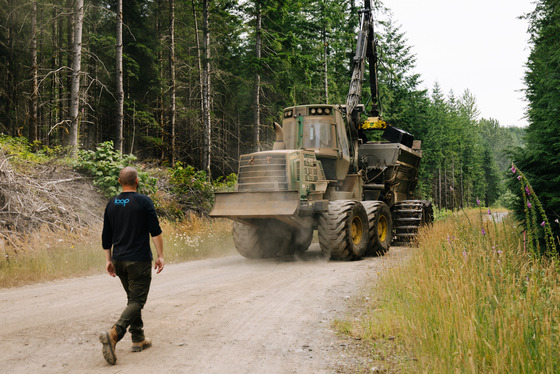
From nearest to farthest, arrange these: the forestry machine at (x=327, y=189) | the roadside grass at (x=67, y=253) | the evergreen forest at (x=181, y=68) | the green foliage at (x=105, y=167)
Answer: the roadside grass at (x=67, y=253)
the forestry machine at (x=327, y=189)
the green foliage at (x=105, y=167)
the evergreen forest at (x=181, y=68)

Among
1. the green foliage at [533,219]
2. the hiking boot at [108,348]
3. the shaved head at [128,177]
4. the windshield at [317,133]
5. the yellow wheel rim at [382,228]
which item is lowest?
the hiking boot at [108,348]

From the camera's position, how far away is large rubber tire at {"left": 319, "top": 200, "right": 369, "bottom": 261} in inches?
426

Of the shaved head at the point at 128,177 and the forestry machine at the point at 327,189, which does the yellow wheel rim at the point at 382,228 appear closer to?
the forestry machine at the point at 327,189

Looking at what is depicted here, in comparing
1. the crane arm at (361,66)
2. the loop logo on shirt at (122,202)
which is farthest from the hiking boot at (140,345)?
the crane arm at (361,66)

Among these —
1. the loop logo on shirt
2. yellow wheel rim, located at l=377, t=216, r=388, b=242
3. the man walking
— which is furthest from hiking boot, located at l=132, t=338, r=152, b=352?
yellow wheel rim, located at l=377, t=216, r=388, b=242

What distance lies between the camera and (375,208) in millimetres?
12375

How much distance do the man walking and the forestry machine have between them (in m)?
5.39

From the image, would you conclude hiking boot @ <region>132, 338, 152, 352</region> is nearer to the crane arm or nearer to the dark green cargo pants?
the dark green cargo pants

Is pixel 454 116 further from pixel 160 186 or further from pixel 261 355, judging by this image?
pixel 261 355

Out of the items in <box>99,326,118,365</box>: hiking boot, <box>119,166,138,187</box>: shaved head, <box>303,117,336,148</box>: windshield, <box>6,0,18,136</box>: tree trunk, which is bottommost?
<box>99,326,118,365</box>: hiking boot

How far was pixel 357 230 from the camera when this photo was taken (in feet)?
38.9

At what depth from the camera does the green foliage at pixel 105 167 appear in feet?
45.4

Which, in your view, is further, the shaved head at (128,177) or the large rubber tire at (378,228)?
the large rubber tire at (378,228)

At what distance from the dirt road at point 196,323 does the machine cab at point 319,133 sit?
12.8 feet
